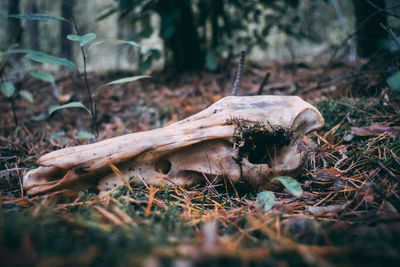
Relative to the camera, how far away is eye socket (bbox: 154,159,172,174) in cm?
160

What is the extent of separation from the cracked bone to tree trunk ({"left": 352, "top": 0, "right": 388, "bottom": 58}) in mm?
2424

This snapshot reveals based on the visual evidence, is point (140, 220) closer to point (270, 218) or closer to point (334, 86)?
point (270, 218)

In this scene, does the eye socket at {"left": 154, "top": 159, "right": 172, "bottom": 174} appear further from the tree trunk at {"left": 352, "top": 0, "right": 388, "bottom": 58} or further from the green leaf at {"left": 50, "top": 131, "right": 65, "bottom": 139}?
the tree trunk at {"left": 352, "top": 0, "right": 388, "bottom": 58}

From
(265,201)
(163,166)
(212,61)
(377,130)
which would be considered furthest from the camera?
(212,61)

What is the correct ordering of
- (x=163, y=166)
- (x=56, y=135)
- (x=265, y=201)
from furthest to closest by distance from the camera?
1. (x=56, y=135)
2. (x=163, y=166)
3. (x=265, y=201)

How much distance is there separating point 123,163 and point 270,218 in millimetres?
981

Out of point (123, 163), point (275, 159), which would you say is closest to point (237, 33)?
point (275, 159)

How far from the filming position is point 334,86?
2.88 metres

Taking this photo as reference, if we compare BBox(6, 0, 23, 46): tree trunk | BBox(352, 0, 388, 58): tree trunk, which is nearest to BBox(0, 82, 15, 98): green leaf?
BBox(6, 0, 23, 46): tree trunk

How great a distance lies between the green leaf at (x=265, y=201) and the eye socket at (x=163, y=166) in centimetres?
68

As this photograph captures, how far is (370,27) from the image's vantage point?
10.3ft

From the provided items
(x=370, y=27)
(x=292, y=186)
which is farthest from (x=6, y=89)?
(x=370, y=27)

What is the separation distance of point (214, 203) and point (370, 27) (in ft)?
11.4

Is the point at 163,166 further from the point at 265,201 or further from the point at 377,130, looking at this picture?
the point at 377,130
